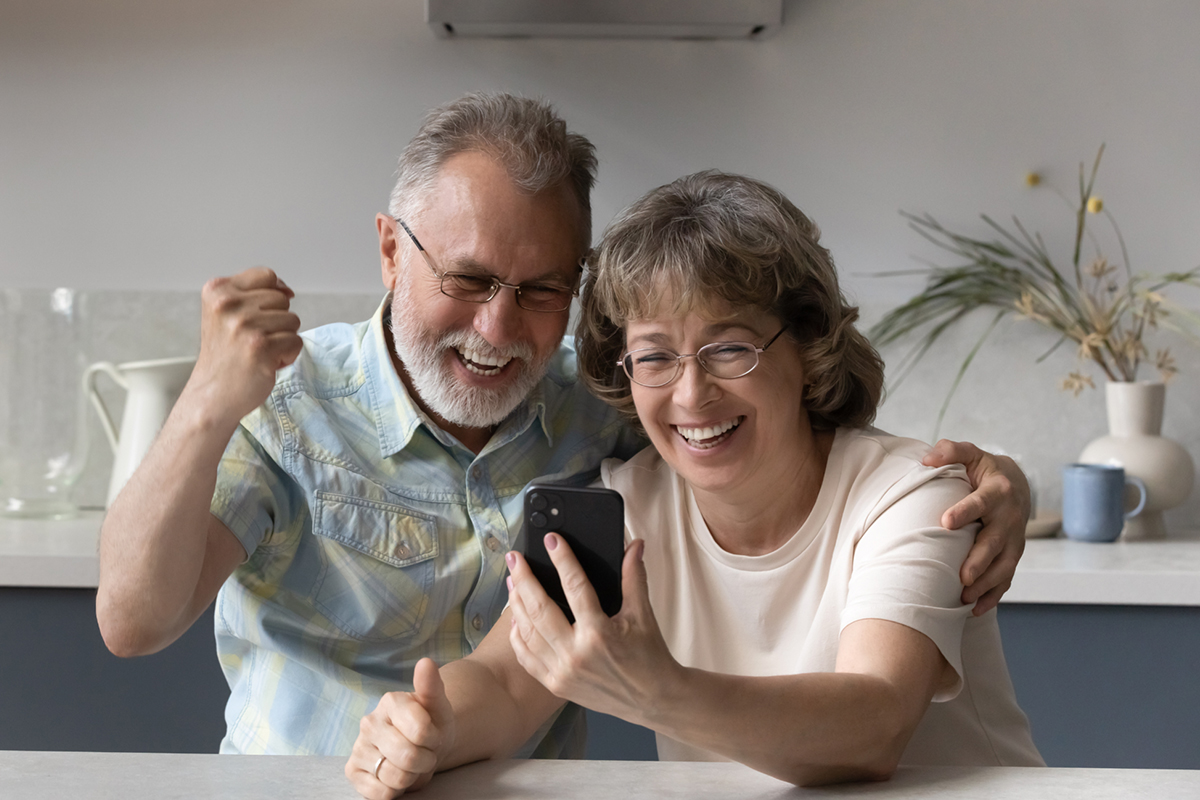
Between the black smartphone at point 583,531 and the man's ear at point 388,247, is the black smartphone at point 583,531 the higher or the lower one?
the lower one

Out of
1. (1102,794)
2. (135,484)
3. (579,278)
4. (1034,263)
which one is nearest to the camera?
(1102,794)

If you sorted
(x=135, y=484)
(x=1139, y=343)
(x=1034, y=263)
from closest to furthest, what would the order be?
(x=135, y=484) → (x=1139, y=343) → (x=1034, y=263)

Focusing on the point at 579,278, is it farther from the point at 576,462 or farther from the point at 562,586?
the point at 562,586

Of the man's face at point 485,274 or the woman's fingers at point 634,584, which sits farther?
the man's face at point 485,274

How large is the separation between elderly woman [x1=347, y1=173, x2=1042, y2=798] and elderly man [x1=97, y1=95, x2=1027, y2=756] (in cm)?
10

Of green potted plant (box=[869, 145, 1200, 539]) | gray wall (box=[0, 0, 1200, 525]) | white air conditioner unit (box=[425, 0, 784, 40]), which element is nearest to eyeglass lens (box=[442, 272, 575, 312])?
white air conditioner unit (box=[425, 0, 784, 40])

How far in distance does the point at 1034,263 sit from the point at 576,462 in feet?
4.87

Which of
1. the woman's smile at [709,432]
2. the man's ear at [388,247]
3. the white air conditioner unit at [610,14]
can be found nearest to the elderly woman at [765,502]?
the woman's smile at [709,432]

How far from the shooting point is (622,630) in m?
0.79

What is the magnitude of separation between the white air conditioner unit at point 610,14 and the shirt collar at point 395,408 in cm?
96

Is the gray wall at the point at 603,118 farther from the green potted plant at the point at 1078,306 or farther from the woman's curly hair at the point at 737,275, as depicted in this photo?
the woman's curly hair at the point at 737,275

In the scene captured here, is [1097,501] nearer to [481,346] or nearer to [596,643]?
[481,346]

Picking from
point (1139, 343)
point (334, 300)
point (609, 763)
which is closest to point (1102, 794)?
point (609, 763)

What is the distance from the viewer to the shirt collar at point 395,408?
4.29 feet
